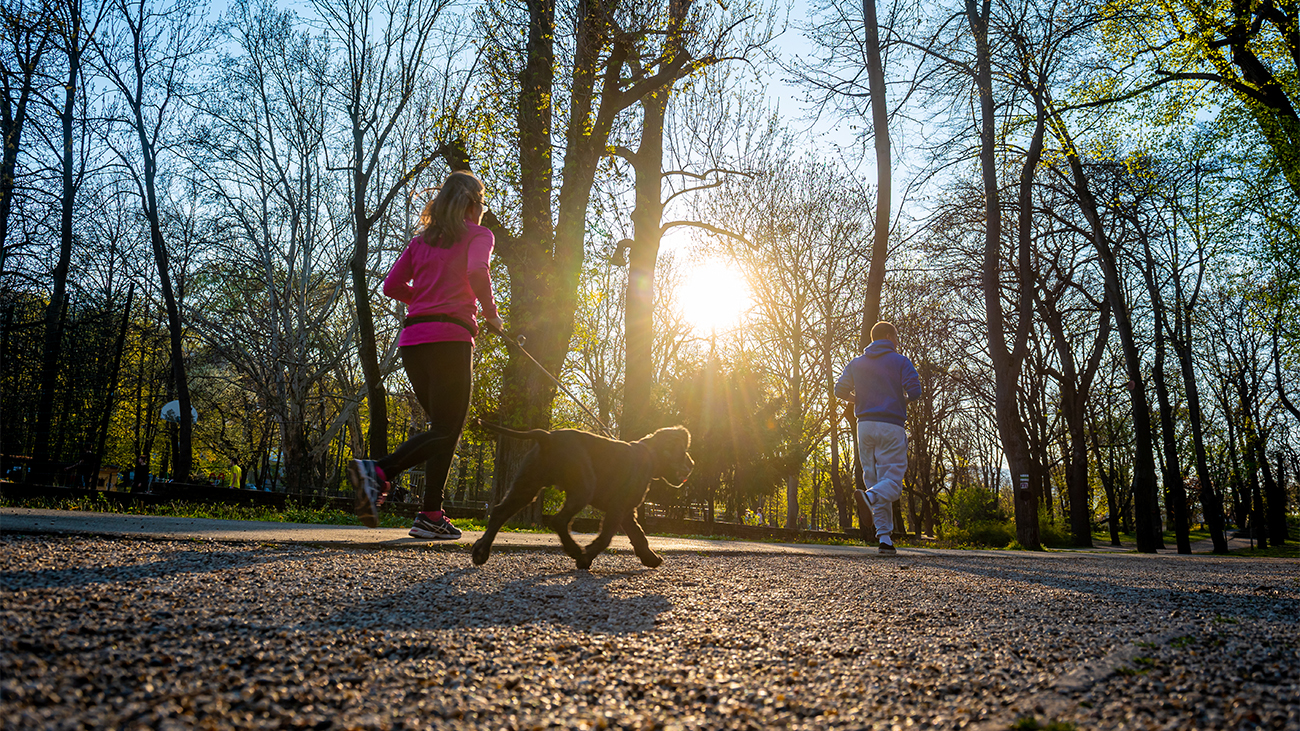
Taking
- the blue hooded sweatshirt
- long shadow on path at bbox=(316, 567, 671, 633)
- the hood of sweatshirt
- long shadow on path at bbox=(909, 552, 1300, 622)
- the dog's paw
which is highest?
the hood of sweatshirt

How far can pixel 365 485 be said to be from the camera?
13.7ft

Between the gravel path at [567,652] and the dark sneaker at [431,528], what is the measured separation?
152 cm

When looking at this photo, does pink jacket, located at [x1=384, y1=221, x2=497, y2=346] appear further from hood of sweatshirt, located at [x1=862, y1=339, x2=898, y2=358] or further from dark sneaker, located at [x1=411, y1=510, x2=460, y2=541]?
hood of sweatshirt, located at [x1=862, y1=339, x2=898, y2=358]

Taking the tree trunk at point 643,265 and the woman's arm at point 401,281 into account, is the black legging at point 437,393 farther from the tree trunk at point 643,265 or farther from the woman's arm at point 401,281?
the tree trunk at point 643,265

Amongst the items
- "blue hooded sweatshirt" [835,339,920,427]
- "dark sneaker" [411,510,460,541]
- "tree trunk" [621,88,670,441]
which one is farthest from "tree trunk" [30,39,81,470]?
"blue hooded sweatshirt" [835,339,920,427]

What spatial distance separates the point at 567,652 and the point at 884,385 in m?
6.30

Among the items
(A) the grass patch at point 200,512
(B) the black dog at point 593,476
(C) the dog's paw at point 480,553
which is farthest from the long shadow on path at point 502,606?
(A) the grass patch at point 200,512

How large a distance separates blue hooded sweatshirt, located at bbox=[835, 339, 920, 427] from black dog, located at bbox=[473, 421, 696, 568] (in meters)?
3.67

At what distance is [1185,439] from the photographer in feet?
145

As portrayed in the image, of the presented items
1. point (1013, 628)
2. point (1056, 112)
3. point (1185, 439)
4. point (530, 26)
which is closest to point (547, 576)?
point (1013, 628)

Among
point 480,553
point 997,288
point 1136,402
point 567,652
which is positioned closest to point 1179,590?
point 480,553

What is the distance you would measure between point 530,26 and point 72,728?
1243 cm

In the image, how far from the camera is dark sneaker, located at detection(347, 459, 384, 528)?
416cm

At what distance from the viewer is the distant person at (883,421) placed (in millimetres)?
7676
